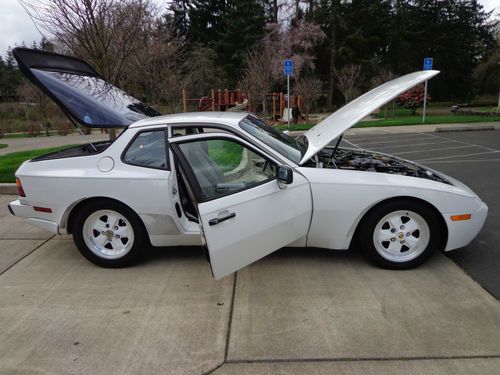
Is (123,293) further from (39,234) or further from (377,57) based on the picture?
(377,57)

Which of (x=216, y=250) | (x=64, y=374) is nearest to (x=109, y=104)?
(x=216, y=250)

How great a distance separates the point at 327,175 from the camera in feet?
12.1

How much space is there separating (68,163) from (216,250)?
6.65 feet

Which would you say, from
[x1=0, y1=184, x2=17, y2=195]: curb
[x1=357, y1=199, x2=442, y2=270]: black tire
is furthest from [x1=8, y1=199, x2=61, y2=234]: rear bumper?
[x1=0, y1=184, x2=17, y2=195]: curb

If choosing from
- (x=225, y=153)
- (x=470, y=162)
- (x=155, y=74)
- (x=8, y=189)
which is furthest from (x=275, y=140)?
(x=155, y=74)

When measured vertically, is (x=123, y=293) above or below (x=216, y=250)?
below

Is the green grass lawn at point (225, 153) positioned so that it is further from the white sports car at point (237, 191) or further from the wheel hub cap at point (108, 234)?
the wheel hub cap at point (108, 234)

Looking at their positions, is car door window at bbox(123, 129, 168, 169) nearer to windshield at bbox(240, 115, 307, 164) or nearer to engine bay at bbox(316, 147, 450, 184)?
windshield at bbox(240, 115, 307, 164)

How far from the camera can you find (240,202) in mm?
3154

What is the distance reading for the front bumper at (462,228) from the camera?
3693 millimetres

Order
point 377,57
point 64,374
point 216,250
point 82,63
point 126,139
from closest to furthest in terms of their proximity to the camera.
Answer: point 64,374 → point 216,250 → point 126,139 → point 82,63 → point 377,57

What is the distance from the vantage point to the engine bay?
397 cm

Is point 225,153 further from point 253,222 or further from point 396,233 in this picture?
point 396,233

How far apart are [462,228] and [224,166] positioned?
7.50ft
